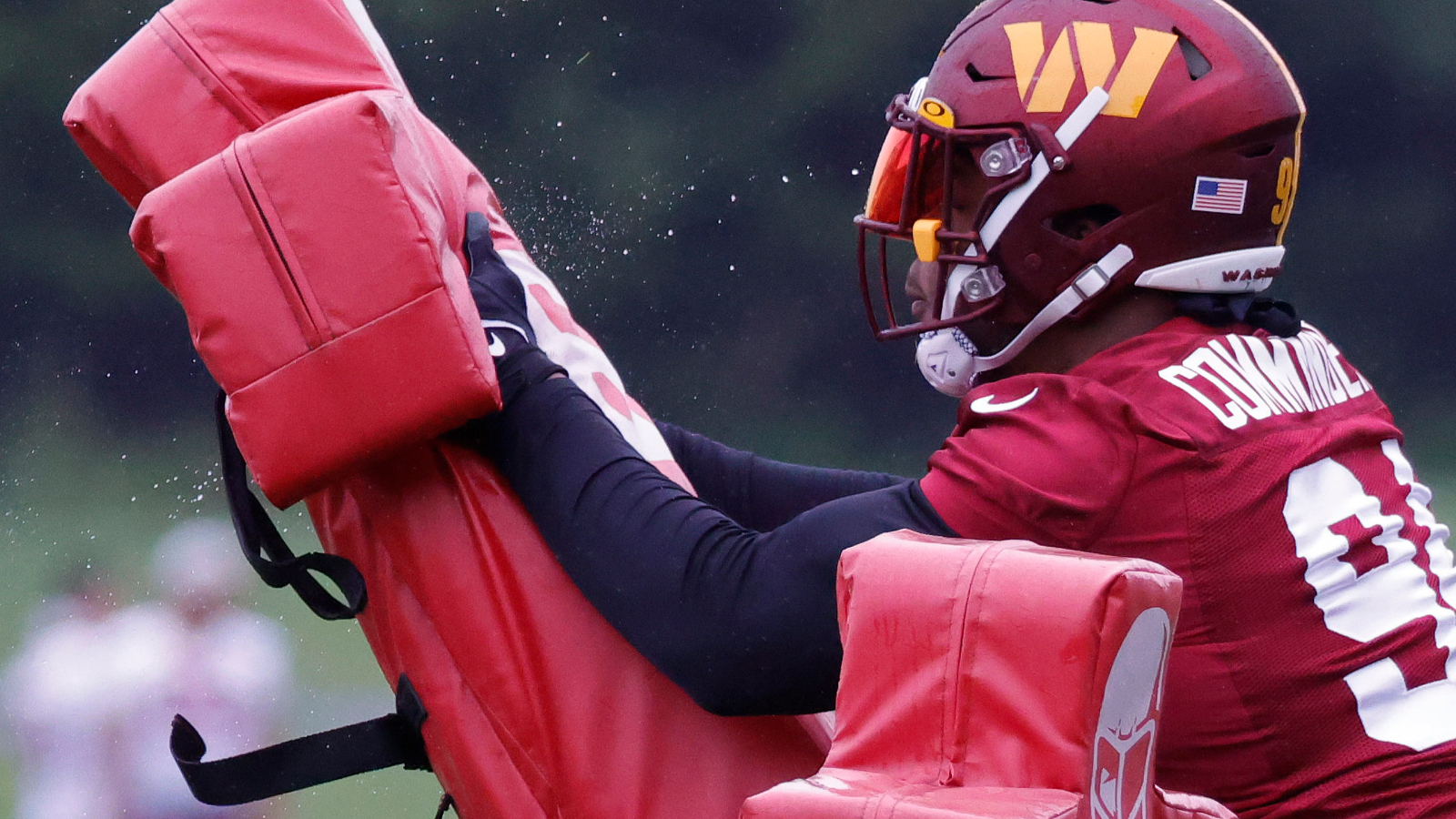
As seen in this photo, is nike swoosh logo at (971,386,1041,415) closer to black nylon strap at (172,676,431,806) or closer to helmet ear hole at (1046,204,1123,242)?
helmet ear hole at (1046,204,1123,242)

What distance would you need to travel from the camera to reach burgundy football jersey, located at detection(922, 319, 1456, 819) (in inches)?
53.4

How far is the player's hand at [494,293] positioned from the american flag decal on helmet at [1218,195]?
0.76 metres

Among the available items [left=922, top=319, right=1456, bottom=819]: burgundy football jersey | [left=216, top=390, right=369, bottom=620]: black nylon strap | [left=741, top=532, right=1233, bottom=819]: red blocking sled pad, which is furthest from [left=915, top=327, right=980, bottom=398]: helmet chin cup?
[left=216, top=390, right=369, bottom=620]: black nylon strap

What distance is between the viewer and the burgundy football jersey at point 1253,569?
136 cm

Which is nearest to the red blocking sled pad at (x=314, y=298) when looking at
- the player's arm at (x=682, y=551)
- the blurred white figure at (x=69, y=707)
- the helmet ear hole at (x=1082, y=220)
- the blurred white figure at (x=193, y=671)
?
the player's arm at (x=682, y=551)

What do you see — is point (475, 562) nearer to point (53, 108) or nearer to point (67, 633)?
point (67, 633)

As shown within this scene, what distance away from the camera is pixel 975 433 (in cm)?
148

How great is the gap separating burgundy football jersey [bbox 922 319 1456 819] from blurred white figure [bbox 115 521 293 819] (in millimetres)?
2916

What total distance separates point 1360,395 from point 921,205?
0.53 meters

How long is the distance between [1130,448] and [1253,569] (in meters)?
0.16

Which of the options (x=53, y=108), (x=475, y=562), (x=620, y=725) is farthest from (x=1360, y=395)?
(x=53, y=108)

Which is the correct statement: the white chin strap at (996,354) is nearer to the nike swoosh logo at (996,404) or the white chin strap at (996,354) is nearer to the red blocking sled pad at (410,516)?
the nike swoosh logo at (996,404)

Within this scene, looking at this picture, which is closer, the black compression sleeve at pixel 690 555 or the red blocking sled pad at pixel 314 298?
the black compression sleeve at pixel 690 555

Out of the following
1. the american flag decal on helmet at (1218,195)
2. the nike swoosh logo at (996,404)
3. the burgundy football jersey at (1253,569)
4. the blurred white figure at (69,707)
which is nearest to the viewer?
the burgundy football jersey at (1253,569)
